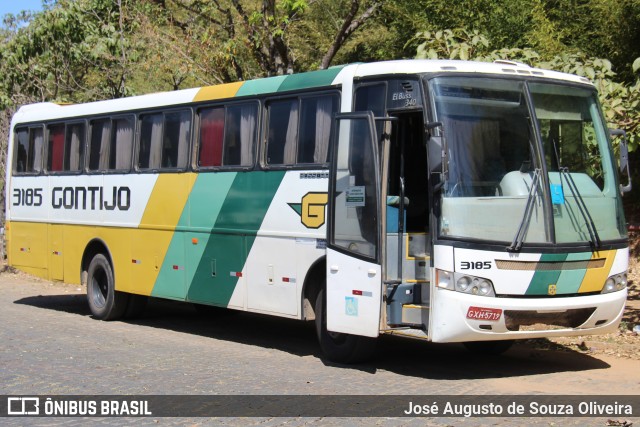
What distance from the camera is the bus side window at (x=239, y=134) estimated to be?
1253cm

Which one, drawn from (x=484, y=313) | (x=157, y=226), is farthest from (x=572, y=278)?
(x=157, y=226)

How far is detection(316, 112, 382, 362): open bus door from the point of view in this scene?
10.2 meters

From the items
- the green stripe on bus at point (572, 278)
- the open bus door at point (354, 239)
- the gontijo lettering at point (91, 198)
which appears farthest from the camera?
the gontijo lettering at point (91, 198)

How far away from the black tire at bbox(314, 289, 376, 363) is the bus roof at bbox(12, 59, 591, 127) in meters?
2.58

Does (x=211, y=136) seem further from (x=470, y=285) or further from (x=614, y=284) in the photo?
(x=614, y=284)

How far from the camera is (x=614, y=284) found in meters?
10.1

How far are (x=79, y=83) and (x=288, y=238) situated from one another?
15.6 m

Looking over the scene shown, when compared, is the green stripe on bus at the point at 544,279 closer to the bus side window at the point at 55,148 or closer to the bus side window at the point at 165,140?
the bus side window at the point at 165,140

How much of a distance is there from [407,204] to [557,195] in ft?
5.32

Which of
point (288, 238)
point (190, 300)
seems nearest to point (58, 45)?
point (190, 300)

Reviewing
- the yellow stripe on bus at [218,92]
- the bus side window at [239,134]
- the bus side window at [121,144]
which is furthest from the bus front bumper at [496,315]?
the bus side window at [121,144]

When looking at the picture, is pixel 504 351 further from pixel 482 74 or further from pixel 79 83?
pixel 79 83

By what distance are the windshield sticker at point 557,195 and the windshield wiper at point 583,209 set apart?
0.17 meters

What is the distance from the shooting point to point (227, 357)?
38.2 feet
